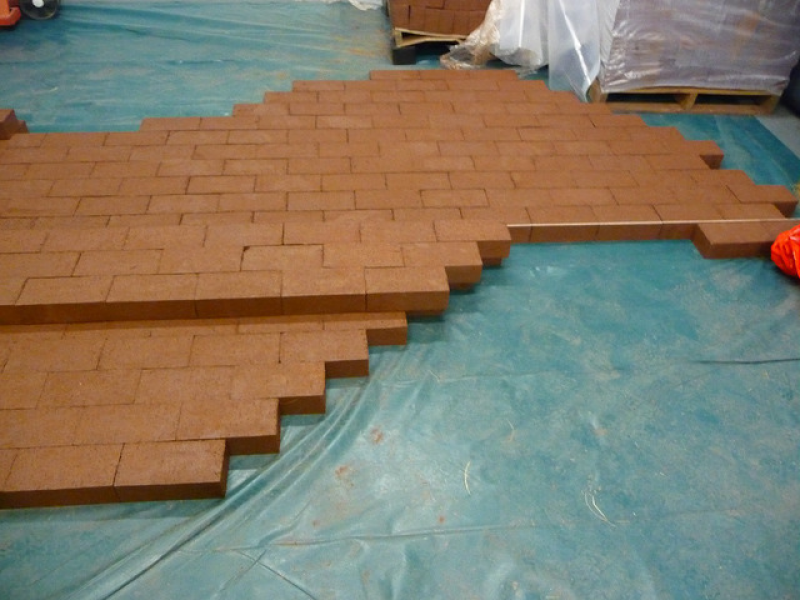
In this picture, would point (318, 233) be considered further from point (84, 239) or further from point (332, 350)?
point (84, 239)

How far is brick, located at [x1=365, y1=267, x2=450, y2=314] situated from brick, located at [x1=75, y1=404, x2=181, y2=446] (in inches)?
48.2

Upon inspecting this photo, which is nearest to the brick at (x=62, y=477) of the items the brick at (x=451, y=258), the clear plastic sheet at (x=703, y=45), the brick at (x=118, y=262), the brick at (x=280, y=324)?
the brick at (x=280, y=324)

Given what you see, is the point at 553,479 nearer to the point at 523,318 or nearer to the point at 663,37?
the point at 523,318

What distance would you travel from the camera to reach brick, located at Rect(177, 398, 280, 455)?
113 inches

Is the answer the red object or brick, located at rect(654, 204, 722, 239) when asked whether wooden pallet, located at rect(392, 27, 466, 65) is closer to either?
brick, located at rect(654, 204, 722, 239)

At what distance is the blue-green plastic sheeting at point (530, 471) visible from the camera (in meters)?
2.63

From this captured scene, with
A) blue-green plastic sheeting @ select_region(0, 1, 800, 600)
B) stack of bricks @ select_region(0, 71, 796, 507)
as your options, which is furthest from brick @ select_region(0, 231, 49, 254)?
blue-green plastic sheeting @ select_region(0, 1, 800, 600)

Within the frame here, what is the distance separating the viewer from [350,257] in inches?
140

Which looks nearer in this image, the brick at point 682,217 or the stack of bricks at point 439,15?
the brick at point 682,217

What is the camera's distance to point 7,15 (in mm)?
6734

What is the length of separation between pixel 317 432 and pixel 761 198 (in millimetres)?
3787

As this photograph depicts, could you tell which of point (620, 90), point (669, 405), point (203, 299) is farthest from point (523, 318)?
point (620, 90)

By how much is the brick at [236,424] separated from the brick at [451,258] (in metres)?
1.22

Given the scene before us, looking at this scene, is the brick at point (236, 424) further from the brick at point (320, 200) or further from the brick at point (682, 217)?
the brick at point (682, 217)
